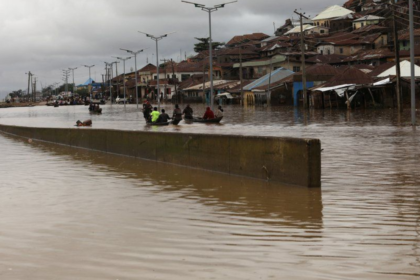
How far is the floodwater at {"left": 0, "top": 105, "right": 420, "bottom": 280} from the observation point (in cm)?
600

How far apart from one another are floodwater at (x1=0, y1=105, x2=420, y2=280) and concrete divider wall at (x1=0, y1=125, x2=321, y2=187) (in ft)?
0.98

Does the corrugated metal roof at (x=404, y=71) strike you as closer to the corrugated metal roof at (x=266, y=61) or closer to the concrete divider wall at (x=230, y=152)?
the corrugated metal roof at (x=266, y=61)

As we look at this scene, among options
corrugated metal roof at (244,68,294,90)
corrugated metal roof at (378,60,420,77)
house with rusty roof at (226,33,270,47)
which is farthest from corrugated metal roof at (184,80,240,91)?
house with rusty roof at (226,33,270,47)

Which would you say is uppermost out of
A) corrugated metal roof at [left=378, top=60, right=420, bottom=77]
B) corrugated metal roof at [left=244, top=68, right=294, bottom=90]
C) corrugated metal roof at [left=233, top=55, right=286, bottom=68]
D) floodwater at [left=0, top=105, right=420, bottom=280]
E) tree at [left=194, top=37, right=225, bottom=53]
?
tree at [left=194, top=37, right=225, bottom=53]

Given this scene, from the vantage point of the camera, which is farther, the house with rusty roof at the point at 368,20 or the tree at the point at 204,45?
the tree at the point at 204,45

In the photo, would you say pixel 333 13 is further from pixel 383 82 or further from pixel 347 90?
pixel 383 82

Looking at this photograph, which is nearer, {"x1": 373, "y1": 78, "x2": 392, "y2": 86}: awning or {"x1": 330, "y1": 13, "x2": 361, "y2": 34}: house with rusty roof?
{"x1": 373, "y1": 78, "x2": 392, "y2": 86}: awning

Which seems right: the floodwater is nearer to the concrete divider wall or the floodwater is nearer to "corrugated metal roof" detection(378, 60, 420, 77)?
the concrete divider wall

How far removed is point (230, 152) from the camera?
13.5m

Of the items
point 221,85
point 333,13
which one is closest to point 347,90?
point 221,85

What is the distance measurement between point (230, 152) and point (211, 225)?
5.41m

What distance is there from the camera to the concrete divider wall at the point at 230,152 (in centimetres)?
1089

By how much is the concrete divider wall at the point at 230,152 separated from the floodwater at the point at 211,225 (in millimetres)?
298

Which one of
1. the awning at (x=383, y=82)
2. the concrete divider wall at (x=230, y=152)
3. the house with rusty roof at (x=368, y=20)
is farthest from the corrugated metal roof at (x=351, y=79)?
the house with rusty roof at (x=368, y=20)
